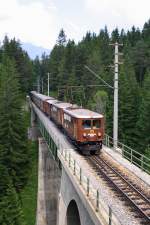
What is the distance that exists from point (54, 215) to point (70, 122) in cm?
788

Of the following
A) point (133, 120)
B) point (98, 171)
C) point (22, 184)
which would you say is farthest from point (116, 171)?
point (133, 120)

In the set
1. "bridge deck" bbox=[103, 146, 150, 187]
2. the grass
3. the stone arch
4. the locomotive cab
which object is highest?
the locomotive cab

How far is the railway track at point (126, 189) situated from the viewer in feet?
55.2

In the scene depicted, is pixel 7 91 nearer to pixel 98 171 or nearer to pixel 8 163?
pixel 8 163

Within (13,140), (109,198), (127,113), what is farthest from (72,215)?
(127,113)

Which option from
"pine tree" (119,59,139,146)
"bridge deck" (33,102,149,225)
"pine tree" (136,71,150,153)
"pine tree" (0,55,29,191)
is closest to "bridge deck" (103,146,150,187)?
"bridge deck" (33,102,149,225)

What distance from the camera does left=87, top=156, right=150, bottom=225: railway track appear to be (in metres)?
16.8

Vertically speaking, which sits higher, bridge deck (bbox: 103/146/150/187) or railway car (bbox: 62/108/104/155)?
railway car (bbox: 62/108/104/155)

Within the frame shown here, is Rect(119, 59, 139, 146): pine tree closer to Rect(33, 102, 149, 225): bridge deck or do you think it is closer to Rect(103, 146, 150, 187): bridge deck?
Rect(103, 146, 150, 187): bridge deck

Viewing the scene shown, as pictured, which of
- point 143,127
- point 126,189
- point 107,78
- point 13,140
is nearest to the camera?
point 126,189

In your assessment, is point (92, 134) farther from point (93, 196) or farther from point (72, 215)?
point (93, 196)

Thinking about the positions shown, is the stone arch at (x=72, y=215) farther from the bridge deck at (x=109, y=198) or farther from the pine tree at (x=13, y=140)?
the pine tree at (x=13, y=140)

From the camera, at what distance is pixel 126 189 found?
66.4 ft

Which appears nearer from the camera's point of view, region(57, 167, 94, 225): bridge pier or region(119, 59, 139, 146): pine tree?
region(57, 167, 94, 225): bridge pier
